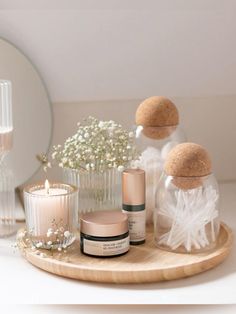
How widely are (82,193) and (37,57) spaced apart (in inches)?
15.8

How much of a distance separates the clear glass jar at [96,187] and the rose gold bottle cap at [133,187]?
0.08 meters

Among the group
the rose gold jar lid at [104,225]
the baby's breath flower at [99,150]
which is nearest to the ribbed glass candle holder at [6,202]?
the baby's breath flower at [99,150]

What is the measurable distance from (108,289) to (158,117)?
1.31ft

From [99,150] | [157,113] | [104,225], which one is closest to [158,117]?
[157,113]

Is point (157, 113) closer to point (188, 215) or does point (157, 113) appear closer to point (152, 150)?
point (152, 150)

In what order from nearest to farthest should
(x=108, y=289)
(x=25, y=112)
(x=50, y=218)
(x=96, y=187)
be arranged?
(x=108, y=289) → (x=50, y=218) → (x=96, y=187) → (x=25, y=112)

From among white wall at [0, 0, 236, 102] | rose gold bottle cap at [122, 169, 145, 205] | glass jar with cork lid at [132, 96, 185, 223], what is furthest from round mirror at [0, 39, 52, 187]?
rose gold bottle cap at [122, 169, 145, 205]

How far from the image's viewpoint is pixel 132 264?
3.87 feet

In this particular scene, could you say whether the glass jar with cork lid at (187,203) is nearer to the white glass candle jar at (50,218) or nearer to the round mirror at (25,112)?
the white glass candle jar at (50,218)

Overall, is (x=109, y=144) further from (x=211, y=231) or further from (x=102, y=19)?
(x=102, y=19)

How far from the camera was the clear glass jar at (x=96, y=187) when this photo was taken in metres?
1.35

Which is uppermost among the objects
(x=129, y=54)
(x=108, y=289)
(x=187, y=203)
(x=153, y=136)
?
(x=129, y=54)

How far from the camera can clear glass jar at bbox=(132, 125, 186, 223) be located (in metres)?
1.39

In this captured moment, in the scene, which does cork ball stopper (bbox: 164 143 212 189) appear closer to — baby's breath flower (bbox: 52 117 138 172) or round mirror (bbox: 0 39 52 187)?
baby's breath flower (bbox: 52 117 138 172)
